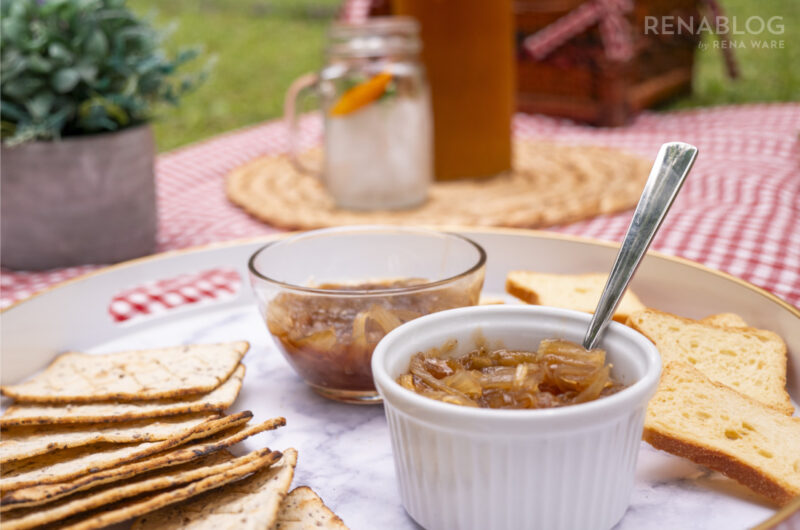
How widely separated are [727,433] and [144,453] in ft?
3.17

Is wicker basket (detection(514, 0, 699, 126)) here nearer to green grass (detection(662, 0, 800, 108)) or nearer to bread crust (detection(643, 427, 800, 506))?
green grass (detection(662, 0, 800, 108))

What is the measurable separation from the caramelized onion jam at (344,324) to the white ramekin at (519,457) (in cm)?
22

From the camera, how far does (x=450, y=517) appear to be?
1.16m

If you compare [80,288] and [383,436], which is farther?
[80,288]

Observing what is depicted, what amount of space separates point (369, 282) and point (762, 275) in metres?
1.24

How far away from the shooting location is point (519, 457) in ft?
3.56

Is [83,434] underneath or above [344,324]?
underneath

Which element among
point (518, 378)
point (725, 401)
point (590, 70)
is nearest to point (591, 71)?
point (590, 70)

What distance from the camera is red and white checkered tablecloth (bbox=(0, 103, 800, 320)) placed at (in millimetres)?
2377

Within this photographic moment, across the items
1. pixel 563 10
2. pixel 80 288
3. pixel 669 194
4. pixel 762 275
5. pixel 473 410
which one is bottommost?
pixel 762 275

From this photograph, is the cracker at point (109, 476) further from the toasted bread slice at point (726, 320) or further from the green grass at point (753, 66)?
the green grass at point (753, 66)

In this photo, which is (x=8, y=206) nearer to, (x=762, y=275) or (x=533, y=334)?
(x=533, y=334)

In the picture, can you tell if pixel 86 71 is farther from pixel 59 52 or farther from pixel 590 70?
pixel 590 70

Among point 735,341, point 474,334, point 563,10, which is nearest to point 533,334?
point 474,334
